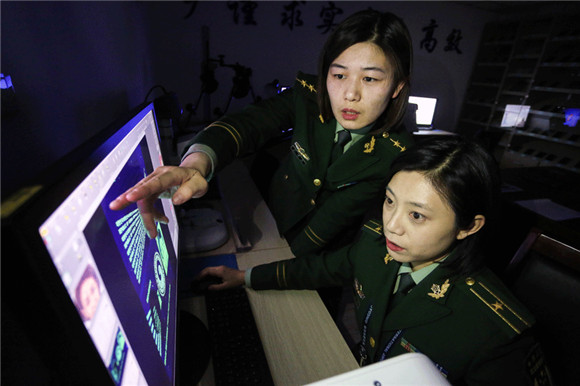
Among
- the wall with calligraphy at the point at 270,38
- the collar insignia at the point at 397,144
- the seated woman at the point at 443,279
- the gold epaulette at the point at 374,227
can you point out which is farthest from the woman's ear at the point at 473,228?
the wall with calligraphy at the point at 270,38

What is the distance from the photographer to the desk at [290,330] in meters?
0.67

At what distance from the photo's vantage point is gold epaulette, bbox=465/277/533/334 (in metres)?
0.70

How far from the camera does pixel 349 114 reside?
94 centimetres

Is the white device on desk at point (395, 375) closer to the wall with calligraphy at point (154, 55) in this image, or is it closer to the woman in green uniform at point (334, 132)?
the wall with calligraphy at point (154, 55)

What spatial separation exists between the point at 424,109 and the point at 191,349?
4.66 m

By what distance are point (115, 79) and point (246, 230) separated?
78cm

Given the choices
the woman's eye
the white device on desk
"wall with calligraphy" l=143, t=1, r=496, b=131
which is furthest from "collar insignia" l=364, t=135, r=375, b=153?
"wall with calligraphy" l=143, t=1, r=496, b=131

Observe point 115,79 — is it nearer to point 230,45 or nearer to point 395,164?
point 395,164

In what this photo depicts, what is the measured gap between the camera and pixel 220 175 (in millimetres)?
1727

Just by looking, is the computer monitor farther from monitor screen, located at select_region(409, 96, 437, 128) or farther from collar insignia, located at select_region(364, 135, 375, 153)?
monitor screen, located at select_region(409, 96, 437, 128)

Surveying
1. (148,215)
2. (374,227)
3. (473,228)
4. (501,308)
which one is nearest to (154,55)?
(374,227)

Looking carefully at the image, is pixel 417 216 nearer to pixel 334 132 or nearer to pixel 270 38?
pixel 334 132

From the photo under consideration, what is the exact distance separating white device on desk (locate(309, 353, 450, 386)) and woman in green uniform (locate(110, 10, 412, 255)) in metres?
0.59

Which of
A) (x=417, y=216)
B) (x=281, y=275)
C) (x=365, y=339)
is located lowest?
(x=365, y=339)
